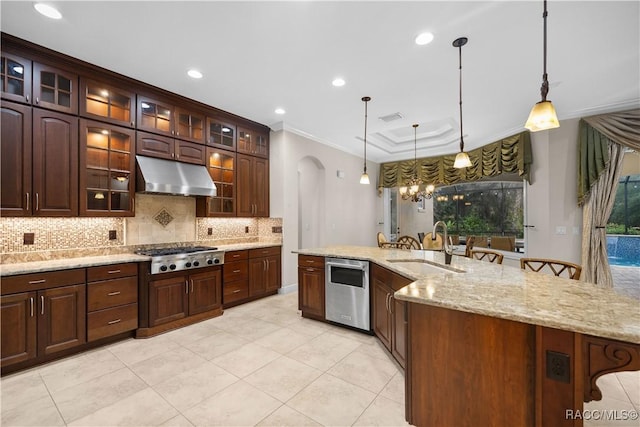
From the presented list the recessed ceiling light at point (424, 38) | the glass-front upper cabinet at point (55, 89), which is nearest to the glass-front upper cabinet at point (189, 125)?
the glass-front upper cabinet at point (55, 89)

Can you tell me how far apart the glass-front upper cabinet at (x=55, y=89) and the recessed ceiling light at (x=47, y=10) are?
2.31ft

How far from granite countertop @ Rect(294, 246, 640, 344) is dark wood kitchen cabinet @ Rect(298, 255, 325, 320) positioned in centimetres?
143

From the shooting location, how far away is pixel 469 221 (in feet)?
21.1

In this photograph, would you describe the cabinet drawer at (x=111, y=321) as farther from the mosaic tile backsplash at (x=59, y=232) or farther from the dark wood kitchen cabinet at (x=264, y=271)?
the dark wood kitchen cabinet at (x=264, y=271)

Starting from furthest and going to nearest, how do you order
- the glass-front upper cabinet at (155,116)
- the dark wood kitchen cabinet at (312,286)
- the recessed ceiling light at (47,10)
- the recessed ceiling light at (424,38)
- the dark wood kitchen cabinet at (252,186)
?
the dark wood kitchen cabinet at (252,186) → the dark wood kitchen cabinet at (312,286) → the glass-front upper cabinet at (155,116) → the recessed ceiling light at (424,38) → the recessed ceiling light at (47,10)

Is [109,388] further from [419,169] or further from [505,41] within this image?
[419,169]

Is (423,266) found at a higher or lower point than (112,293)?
higher

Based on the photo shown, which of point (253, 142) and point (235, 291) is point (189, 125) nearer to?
point (253, 142)

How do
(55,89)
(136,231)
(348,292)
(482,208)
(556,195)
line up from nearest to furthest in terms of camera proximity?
(55,89) < (348,292) < (136,231) < (556,195) < (482,208)

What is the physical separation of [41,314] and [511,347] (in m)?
3.62

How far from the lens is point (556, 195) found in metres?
4.23

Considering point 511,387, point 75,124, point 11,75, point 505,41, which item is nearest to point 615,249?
point 505,41

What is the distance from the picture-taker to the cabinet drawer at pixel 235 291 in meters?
3.95

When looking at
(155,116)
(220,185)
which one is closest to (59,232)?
(155,116)
